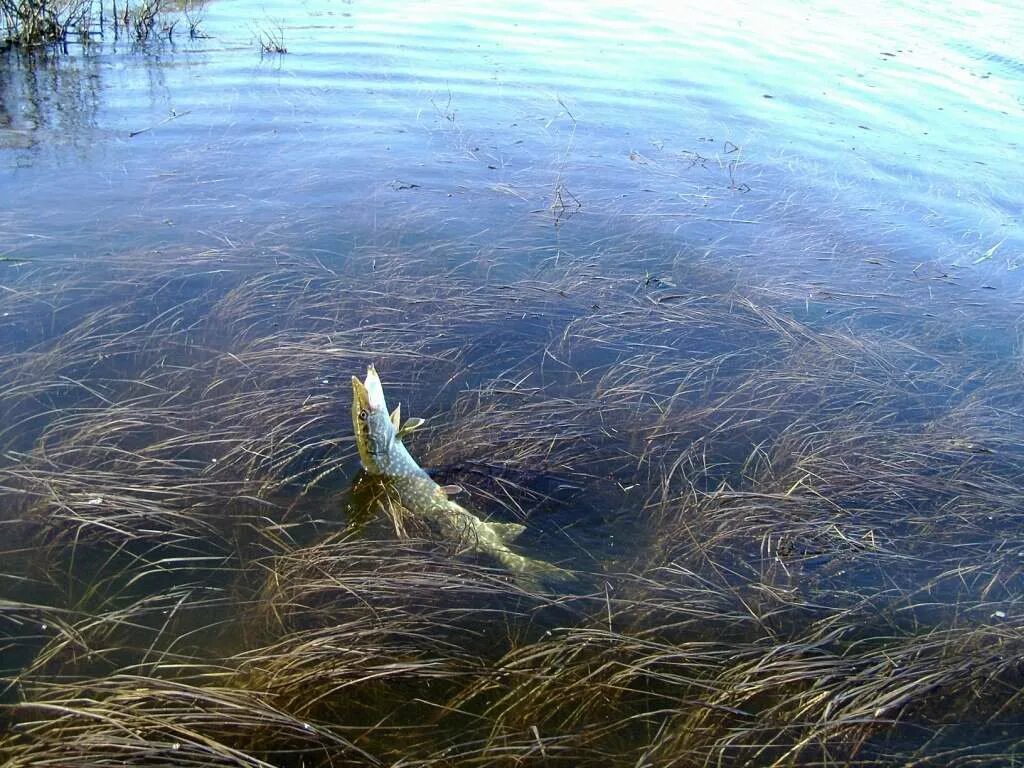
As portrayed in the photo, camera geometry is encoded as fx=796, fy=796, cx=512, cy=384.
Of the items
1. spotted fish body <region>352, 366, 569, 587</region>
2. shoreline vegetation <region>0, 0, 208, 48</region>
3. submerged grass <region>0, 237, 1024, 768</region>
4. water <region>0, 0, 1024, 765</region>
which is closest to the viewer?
submerged grass <region>0, 237, 1024, 768</region>

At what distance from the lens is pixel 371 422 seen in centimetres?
389

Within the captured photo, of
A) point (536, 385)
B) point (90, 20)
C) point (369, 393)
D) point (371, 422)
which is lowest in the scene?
point (536, 385)

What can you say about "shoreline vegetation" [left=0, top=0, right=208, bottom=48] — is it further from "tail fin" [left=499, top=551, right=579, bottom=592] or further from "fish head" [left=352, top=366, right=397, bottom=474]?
"tail fin" [left=499, top=551, right=579, bottom=592]

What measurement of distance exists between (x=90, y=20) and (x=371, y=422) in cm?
1100

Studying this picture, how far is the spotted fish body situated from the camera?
148 inches

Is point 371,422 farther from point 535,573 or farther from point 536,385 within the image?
point 536,385

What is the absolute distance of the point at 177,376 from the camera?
16.0ft

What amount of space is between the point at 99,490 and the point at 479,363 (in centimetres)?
238

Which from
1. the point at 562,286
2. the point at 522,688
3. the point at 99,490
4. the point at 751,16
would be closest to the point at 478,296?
the point at 562,286

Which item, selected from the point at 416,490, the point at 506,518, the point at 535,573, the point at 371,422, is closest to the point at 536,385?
the point at 506,518

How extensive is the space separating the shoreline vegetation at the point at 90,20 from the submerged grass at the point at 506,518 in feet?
21.9

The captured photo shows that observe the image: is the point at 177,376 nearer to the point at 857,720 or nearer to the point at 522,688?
the point at 522,688

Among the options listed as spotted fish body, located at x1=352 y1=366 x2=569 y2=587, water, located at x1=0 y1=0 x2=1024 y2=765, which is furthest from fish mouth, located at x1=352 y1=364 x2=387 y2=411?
water, located at x1=0 y1=0 x2=1024 y2=765

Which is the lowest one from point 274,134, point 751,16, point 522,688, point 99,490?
point 522,688
